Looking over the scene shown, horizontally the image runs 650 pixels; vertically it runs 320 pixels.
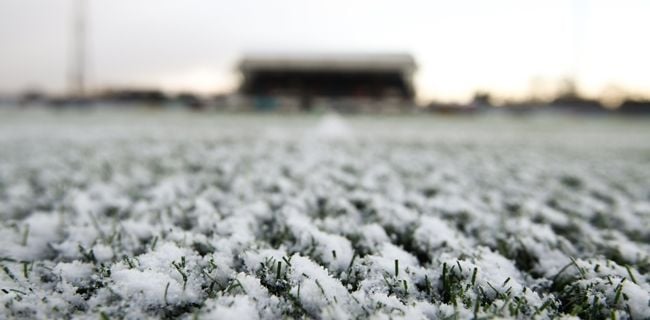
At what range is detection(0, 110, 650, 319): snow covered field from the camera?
991 millimetres

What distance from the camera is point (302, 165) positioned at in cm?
308

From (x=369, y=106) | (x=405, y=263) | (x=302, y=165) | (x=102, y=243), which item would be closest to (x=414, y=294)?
(x=405, y=263)

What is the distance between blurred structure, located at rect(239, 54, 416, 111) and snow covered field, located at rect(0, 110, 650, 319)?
782 inches

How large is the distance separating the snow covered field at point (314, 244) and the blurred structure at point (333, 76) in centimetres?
1985

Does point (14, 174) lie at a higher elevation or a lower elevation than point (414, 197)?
lower

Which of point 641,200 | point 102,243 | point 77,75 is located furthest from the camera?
point 77,75

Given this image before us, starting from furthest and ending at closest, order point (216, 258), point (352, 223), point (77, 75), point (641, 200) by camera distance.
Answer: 1. point (77, 75)
2. point (641, 200)
3. point (352, 223)
4. point (216, 258)

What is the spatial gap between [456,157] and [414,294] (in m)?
3.29

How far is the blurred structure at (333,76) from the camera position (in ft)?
73.7

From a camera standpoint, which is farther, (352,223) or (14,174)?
(14,174)

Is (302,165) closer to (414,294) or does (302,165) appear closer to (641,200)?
(414,294)

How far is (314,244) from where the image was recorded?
1.37 meters

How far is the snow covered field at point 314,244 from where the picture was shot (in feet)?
3.25

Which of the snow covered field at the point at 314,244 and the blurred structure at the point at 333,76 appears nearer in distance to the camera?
the snow covered field at the point at 314,244
